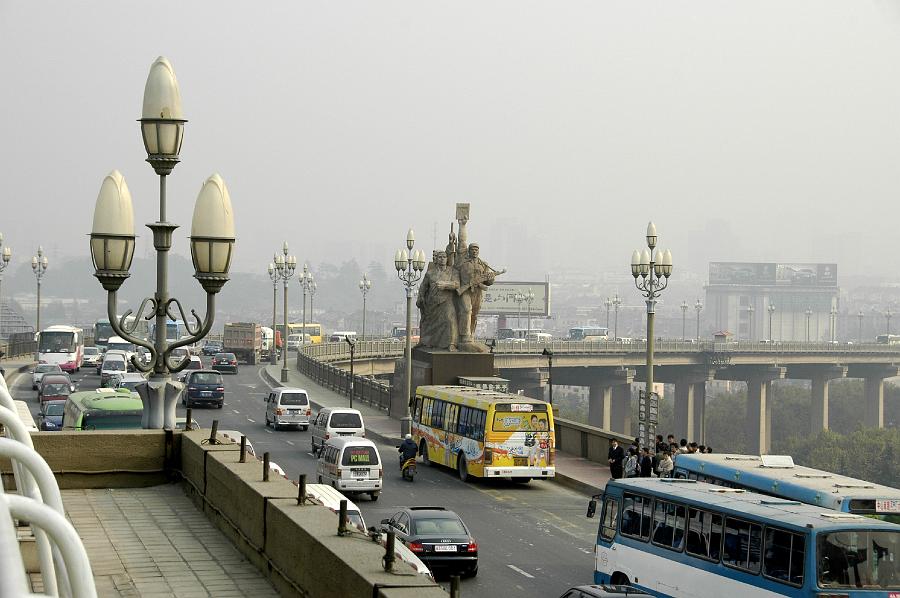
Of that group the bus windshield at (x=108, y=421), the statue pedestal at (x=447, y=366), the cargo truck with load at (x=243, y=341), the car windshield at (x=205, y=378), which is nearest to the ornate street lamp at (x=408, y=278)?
the statue pedestal at (x=447, y=366)

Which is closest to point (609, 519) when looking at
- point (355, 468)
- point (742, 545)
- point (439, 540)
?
point (439, 540)

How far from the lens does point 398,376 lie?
5988cm

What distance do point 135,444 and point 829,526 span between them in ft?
29.6

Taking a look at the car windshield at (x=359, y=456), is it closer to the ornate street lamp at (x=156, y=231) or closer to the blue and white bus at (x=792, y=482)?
the blue and white bus at (x=792, y=482)

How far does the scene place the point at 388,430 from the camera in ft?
173

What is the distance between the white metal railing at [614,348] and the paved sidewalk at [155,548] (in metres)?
77.9

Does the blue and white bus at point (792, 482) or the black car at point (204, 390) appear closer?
the blue and white bus at point (792, 482)

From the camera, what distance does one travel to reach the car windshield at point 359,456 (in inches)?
1276

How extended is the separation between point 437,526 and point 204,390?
36.2 metres

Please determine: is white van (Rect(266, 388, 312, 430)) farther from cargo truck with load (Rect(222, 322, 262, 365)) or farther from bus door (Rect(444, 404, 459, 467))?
cargo truck with load (Rect(222, 322, 262, 365))

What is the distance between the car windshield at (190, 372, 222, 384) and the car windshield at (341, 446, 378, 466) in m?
27.1

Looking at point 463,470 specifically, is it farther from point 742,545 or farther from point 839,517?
point 839,517

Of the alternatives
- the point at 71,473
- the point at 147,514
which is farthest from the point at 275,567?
the point at 71,473

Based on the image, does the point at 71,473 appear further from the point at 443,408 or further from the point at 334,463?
the point at 443,408
